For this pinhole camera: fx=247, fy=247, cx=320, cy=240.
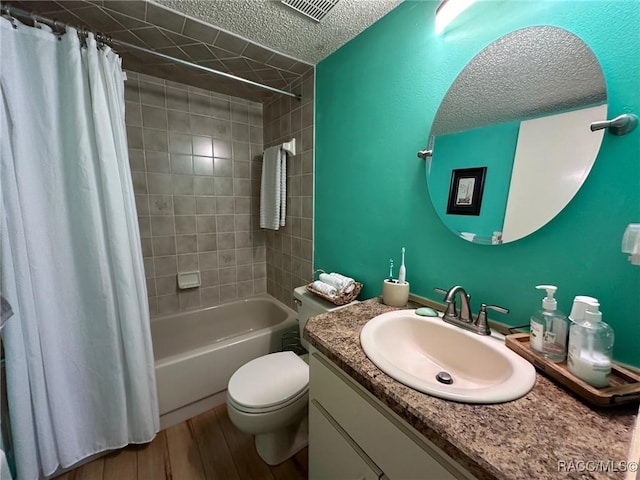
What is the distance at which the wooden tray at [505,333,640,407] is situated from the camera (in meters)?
0.49

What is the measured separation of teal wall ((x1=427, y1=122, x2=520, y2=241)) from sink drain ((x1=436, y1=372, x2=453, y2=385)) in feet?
1.52

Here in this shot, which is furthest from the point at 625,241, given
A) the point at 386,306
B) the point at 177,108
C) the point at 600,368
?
the point at 177,108

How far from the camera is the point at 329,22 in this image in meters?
1.19

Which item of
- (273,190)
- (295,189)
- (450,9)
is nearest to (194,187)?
(273,190)

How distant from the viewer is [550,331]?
64cm

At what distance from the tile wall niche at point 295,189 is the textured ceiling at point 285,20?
31 centimetres

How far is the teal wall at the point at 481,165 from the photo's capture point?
0.80 m

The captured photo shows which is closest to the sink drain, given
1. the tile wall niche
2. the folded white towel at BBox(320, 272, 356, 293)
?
the folded white towel at BBox(320, 272, 356, 293)

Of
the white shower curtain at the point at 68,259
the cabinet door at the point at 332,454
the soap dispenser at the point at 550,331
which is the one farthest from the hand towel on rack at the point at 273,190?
the soap dispenser at the point at 550,331

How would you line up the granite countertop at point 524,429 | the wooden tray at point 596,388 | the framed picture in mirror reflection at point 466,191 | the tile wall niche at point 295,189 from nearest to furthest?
1. the granite countertop at point 524,429
2. the wooden tray at point 596,388
3. the framed picture in mirror reflection at point 466,191
4. the tile wall niche at point 295,189

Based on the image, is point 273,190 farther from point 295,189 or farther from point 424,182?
point 424,182

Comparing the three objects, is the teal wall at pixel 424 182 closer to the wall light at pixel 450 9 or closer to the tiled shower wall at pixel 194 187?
the wall light at pixel 450 9

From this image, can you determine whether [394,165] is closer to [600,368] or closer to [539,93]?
[539,93]

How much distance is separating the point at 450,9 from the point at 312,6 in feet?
1.90
